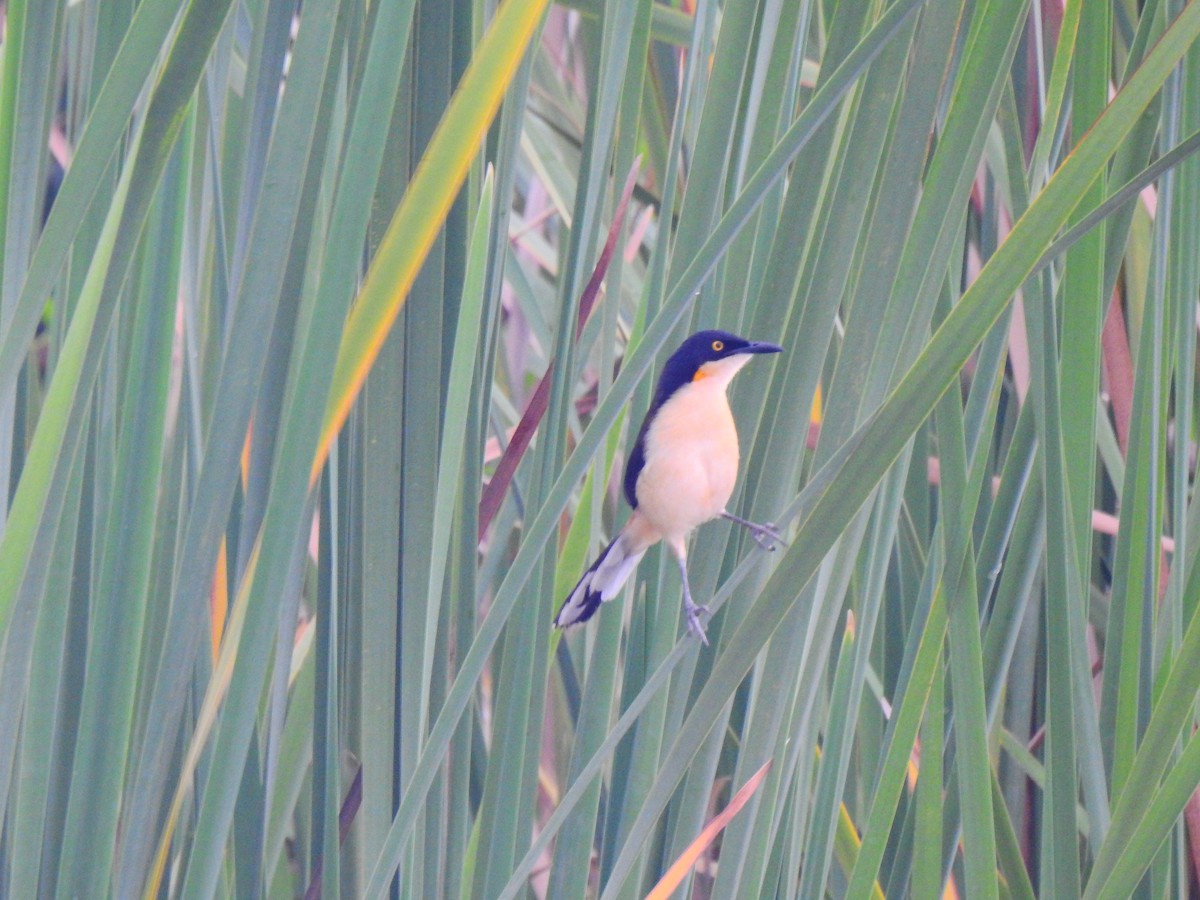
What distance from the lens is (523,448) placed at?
90cm

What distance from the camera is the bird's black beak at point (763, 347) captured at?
79 centimetres

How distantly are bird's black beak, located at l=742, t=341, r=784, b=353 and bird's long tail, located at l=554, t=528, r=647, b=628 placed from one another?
26 cm

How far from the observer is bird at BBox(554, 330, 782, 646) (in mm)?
934

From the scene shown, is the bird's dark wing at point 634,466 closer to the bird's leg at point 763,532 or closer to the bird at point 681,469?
the bird at point 681,469

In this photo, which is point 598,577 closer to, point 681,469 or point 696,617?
point 681,469

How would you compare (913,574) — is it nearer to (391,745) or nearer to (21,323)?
(391,745)

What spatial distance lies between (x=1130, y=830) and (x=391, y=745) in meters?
0.46

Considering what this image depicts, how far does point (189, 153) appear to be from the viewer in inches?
30.6

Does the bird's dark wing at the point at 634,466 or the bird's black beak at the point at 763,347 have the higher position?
the bird's black beak at the point at 763,347

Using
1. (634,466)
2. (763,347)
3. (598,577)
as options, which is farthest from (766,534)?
(634,466)

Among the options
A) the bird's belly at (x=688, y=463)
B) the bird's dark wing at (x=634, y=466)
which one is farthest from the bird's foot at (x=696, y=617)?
the bird's dark wing at (x=634, y=466)

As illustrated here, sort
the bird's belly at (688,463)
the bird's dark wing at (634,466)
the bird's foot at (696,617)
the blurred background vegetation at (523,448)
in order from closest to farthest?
the blurred background vegetation at (523,448), the bird's foot at (696,617), the bird's belly at (688,463), the bird's dark wing at (634,466)

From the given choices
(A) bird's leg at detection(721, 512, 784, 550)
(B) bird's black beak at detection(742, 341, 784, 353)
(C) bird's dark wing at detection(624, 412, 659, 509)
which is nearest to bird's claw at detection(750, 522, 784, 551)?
(A) bird's leg at detection(721, 512, 784, 550)

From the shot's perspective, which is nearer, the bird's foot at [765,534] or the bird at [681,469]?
the bird's foot at [765,534]
